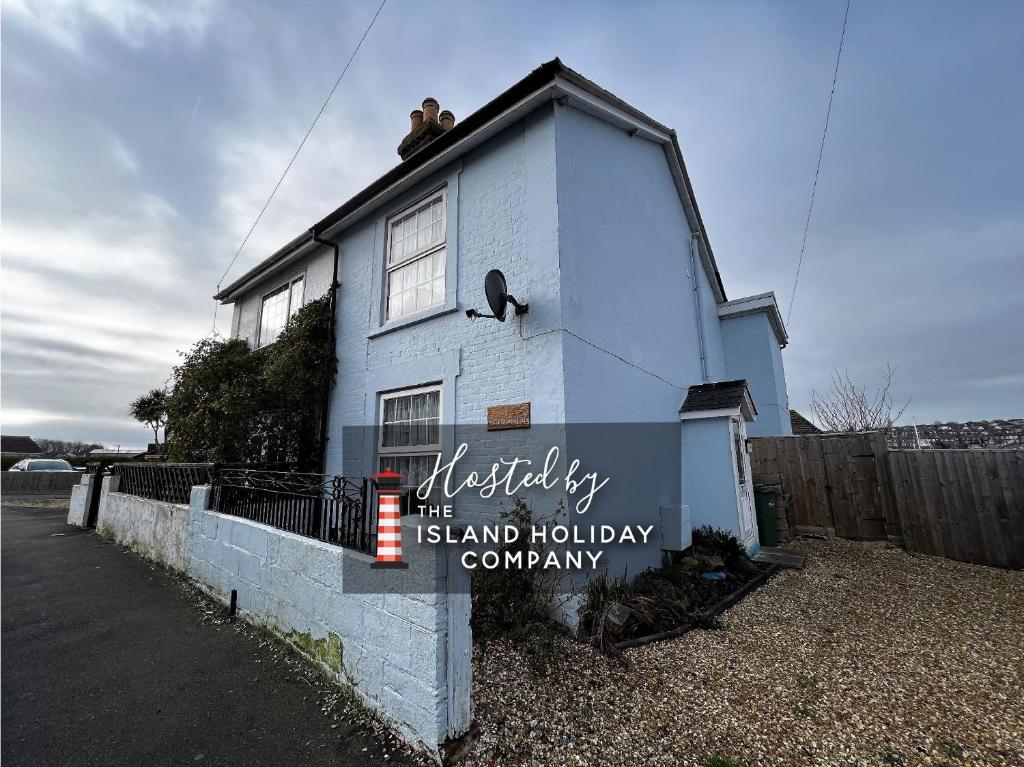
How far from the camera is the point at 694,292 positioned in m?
9.85

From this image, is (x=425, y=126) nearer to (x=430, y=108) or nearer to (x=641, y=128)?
(x=430, y=108)

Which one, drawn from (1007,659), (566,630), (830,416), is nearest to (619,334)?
(566,630)

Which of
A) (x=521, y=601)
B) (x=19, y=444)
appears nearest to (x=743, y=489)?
(x=521, y=601)

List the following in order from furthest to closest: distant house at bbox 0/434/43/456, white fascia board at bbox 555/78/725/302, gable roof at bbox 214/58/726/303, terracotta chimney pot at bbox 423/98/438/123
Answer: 1. distant house at bbox 0/434/43/456
2. terracotta chimney pot at bbox 423/98/438/123
3. white fascia board at bbox 555/78/725/302
4. gable roof at bbox 214/58/726/303

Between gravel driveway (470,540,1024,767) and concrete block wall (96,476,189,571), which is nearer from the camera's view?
gravel driveway (470,540,1024,767)

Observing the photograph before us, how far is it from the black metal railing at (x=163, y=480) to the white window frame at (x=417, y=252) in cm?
346

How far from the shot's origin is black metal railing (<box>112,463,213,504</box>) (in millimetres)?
6129

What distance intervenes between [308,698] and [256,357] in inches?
291

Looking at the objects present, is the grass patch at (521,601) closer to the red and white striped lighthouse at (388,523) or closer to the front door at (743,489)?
the red and white striped lighthouse at (388,523)

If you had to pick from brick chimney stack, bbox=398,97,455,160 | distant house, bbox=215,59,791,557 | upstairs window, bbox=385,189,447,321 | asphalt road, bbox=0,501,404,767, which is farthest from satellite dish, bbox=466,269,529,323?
brick chimney stack, bbox=398,97,455,160

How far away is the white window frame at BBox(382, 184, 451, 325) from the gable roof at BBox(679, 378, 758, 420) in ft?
→ 15.3

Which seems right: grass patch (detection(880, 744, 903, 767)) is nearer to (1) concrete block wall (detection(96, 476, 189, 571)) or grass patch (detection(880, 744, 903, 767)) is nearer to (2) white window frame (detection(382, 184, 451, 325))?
(2) white window frame (detection(382, 184, 451, 325))

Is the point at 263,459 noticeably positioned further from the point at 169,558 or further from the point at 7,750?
the point at 7,750

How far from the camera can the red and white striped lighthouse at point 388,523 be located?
108 inches
